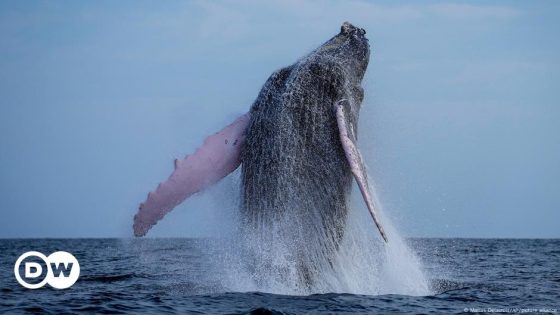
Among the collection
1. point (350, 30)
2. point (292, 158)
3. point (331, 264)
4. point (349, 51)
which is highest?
point (350, 30)

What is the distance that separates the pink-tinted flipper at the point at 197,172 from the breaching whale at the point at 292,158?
0.01 m

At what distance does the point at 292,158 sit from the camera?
9.73 meters

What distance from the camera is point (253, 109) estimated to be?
10.3m

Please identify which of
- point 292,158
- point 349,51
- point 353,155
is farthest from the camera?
point 349,51

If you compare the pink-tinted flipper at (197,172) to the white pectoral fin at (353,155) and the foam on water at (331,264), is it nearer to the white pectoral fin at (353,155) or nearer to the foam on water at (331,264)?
the foam on water at (331,264)

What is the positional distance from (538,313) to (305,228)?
3343 millimetres

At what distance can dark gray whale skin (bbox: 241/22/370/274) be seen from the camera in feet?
31.9

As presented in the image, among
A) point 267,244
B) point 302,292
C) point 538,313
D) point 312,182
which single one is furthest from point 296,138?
point 538,313

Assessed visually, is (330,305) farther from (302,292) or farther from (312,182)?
(312,182)

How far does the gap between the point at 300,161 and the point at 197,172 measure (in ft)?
5.06

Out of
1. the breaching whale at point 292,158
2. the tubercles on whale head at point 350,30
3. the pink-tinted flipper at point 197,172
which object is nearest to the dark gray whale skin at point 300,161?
the breaching whale at point 292,158

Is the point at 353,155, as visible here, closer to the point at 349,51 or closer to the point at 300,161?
the point at 300,161

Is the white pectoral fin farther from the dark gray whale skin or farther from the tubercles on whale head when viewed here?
the tubercles on whale head

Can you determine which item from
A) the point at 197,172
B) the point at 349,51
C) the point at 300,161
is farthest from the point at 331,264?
the point at 349,51
